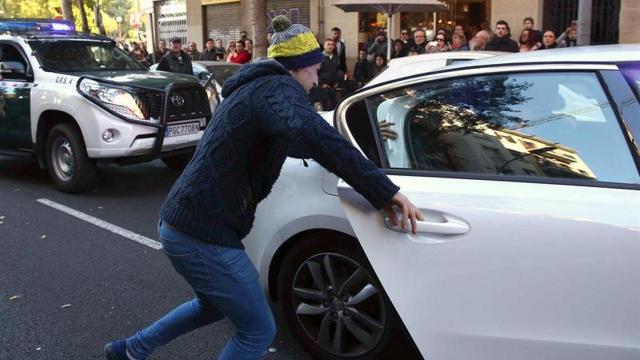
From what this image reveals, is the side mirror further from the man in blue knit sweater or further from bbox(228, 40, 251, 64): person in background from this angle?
bbox(228, 40, 251, 64): person in background

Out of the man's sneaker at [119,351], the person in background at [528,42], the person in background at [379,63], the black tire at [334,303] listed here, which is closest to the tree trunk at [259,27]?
the person in background at [379,63]

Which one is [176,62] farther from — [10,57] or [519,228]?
[519,228]

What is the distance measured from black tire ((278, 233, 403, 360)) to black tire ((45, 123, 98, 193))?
4434 millimetres

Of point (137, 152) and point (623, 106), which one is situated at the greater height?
point (623, 106)

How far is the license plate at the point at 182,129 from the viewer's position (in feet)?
23.3

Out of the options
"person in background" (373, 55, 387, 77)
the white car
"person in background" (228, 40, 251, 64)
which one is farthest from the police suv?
"person in background" (228, 40, 251, 64)

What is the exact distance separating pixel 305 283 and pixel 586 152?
144cm

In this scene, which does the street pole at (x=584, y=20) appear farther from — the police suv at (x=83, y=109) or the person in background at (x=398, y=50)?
the person in background at (x=398, y=50)

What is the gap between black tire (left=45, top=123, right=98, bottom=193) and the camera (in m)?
7.05

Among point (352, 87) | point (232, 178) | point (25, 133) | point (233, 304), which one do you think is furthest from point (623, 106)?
point (352, 87)

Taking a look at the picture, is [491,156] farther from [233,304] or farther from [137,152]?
[137,152]

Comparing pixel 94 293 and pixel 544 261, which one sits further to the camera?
pixel 94 293

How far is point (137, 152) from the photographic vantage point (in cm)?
696

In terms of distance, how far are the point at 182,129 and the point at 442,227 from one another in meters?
5.18
